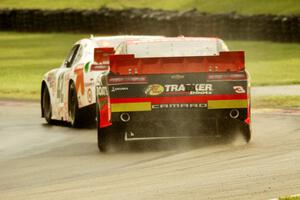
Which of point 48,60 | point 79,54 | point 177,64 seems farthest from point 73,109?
point 48,60

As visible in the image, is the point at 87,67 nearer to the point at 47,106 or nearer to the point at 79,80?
the point at 79,80

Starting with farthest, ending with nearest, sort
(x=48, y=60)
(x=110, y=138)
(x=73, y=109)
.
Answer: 1. (x=48, y=60)
2. (x=73, y=109)
3. (x=110, y=138)

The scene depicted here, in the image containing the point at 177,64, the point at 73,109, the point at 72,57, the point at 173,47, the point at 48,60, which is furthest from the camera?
the point at 48,60

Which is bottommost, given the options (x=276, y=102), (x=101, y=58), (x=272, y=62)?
(x=272, y=62)

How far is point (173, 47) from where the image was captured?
52.9 ft

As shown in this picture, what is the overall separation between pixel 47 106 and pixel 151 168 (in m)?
7.77

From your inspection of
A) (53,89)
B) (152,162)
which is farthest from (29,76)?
(152,162)

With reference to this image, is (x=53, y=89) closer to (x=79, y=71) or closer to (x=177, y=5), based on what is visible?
(x=79, y=71)

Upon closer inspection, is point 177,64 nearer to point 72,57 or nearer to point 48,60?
point 72,57

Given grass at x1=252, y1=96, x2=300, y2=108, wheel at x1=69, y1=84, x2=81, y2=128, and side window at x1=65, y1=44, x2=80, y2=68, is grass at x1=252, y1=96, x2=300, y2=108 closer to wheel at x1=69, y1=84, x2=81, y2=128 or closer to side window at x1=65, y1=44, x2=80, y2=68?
side window at x1=65, y1=44, x2=80, y2=68

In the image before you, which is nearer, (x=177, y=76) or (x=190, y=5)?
(x=177, y=76)

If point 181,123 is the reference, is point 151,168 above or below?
below

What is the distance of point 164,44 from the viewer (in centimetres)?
1616

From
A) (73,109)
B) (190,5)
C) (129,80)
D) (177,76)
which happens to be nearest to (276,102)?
(73,109)
